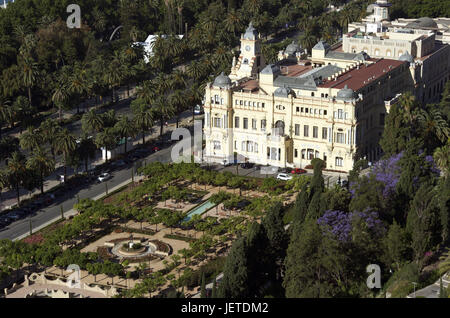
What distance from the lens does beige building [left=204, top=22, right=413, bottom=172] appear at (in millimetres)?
139875

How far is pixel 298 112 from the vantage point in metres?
142

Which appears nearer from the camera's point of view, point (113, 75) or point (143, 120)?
point (143, 120)

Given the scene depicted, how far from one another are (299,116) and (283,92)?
4.64 metres

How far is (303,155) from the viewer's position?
144m

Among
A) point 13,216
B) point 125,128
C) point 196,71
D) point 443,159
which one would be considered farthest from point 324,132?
point 13,216

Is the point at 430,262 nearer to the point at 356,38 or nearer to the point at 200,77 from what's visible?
the point at 356,38

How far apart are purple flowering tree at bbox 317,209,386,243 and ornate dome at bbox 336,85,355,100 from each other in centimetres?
3465

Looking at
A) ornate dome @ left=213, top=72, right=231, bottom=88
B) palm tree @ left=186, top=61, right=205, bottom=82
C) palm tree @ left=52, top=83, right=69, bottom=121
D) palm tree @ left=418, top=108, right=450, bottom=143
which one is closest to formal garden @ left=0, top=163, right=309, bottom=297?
ornate dome @ left=213, top=72, right=231, bottom=88

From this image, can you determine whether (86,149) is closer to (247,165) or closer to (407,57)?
(247,165)

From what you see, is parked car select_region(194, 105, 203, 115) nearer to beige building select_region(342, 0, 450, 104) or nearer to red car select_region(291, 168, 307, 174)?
beige building select_region(342, 0, 450, 104)

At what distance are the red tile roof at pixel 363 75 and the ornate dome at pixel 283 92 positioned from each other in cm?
545

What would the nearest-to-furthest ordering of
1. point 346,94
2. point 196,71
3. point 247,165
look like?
point 346,94, point 247,165, point 196,71

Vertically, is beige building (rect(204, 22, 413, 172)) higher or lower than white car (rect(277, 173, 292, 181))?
higher
